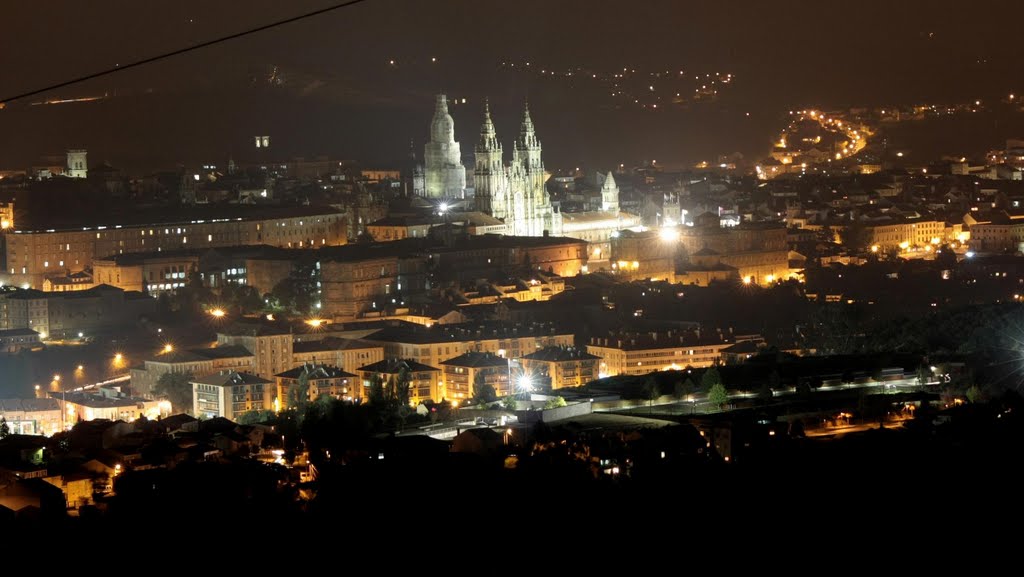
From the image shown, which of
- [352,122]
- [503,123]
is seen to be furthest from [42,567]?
[352,122]

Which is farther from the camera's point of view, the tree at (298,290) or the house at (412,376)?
the tree at (298,290)

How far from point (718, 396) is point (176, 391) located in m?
5.40

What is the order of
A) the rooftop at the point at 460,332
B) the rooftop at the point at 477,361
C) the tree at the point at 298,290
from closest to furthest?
the rooftop at the point at 477,361
the rooftop at the point at 460,332
the tree at the point at 298,290

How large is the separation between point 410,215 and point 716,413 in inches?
620

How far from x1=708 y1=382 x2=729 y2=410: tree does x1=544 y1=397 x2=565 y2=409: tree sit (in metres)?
1.29

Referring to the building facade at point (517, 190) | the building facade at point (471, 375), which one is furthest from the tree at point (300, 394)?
the building facade at point (517, 190)

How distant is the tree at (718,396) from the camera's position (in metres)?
20.3

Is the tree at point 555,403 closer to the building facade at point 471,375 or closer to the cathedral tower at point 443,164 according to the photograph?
the building facade at point 471,375

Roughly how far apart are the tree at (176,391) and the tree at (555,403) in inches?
153

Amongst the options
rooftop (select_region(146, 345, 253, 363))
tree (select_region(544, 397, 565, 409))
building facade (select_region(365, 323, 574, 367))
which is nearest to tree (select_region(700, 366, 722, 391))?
tree (select_region(544, 397, 565, 409))

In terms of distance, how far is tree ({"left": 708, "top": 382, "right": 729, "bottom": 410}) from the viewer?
20344 millimetres

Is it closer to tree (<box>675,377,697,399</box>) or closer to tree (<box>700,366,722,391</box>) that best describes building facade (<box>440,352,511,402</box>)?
tree (<box>675,377,697,399</box>)

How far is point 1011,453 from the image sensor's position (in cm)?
1678

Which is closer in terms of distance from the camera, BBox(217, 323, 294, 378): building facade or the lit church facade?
BBox(217, 323, 294, 378): building facade
